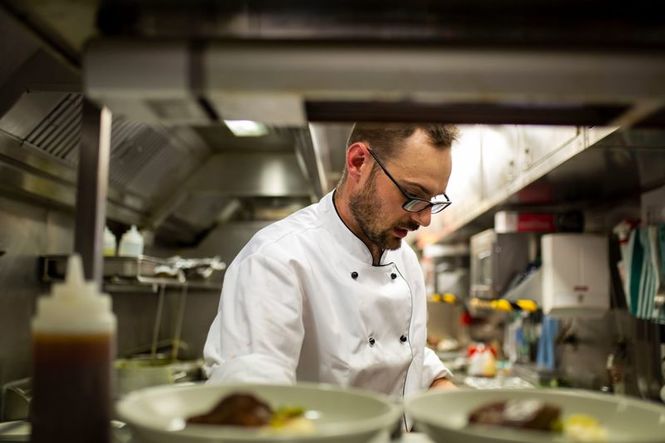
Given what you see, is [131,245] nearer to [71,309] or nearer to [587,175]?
[587,175]

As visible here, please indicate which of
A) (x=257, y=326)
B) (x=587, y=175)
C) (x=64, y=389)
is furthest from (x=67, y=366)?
(x=587, y=175)

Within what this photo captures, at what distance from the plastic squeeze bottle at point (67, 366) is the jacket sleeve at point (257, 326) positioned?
20.7 inches

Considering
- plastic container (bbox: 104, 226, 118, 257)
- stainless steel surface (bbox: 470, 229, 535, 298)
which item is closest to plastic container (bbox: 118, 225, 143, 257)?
plastic container (bbox: 104, 226, 118, 257)

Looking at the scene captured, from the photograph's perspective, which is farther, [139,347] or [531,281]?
[139,347]

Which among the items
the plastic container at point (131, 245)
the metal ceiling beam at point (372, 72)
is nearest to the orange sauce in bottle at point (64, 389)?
the metal ceiling beam at point (372, 72)

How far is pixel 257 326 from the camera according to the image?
5.07 ft

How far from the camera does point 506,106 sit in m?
1.04

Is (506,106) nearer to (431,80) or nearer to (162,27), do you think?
(431,80)

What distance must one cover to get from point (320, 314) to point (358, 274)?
8.6 inches

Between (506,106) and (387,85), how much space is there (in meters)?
0.26

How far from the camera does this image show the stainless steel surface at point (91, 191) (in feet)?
3.54

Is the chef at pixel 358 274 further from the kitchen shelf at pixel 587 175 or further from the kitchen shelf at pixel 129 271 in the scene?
the kitchen shelf at pixel 129 271

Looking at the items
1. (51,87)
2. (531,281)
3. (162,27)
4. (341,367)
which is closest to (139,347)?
(531,281)

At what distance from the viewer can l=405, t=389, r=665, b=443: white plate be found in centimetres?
83
